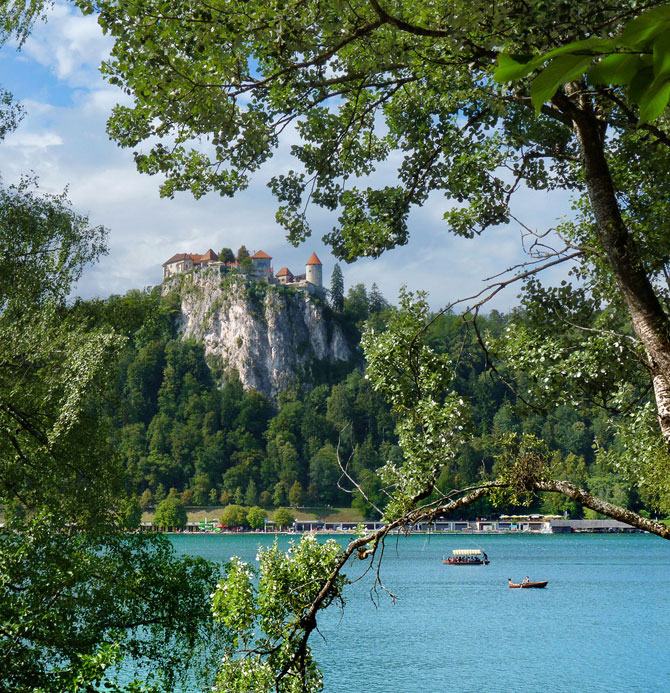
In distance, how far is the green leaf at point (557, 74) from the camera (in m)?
1.20

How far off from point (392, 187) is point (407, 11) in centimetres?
255

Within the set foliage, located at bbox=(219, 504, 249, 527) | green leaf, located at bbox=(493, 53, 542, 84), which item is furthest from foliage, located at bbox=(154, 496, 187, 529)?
green leaf, located at bbox=(493, 53, 542, 84)

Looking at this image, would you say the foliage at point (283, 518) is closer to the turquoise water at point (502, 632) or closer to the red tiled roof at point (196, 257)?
the turquoise water at point (502, 632)

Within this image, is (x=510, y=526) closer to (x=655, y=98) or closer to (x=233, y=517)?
(x=233, y=517)

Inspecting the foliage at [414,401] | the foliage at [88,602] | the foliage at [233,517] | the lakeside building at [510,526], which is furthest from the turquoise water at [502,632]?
the foliage at [233,517]

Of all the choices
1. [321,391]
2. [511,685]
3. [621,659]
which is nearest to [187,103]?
[511,685]

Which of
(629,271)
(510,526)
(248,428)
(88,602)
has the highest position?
(248,428)

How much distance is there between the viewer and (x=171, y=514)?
133m

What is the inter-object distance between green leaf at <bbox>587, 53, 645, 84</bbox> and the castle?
180m

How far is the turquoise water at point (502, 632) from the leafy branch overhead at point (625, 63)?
1141 cm

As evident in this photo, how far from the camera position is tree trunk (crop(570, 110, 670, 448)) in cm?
659

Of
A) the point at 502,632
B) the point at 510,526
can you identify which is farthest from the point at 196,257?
the point at 502,632

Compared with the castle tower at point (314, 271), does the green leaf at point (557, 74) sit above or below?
below

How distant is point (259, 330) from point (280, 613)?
540 feet
